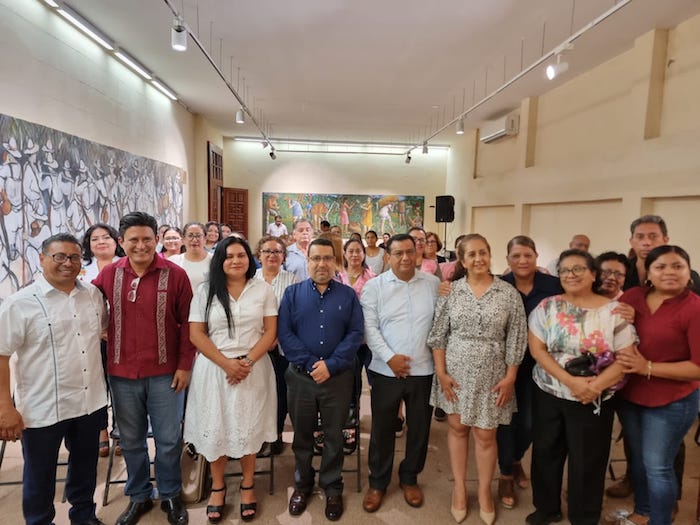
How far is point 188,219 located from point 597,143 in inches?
336

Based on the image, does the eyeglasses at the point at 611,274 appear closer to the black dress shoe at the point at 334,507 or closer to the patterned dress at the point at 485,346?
Result: the patterned dress at the point at 485,346

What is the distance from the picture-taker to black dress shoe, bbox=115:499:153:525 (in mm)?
2334

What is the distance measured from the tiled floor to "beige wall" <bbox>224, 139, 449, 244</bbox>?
1057cm

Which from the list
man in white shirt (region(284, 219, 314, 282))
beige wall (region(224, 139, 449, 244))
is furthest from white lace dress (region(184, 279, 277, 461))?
beige wall (region(224, 139, 449, 244))

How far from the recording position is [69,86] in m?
4.69

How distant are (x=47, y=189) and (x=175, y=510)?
11.8 feet

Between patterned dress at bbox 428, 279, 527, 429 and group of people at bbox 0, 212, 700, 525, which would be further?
patterned dress at bbox 428, 279, 527, 429

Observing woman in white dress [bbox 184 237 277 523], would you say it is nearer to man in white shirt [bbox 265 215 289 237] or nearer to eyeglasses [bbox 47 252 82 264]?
eyeglasses [bbox 47 252 82 264]

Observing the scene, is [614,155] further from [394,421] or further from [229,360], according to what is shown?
[229,360]

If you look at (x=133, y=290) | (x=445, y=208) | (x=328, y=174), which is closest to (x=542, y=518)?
(x=133, y=290)

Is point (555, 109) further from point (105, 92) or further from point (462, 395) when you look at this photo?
point (105, 92)

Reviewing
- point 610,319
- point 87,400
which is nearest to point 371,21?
point 610,319

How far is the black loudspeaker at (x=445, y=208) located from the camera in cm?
1155

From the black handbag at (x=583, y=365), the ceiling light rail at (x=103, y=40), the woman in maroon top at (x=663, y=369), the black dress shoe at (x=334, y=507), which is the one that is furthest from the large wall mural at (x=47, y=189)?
the woman in maroon top at (x=663, y=369)
